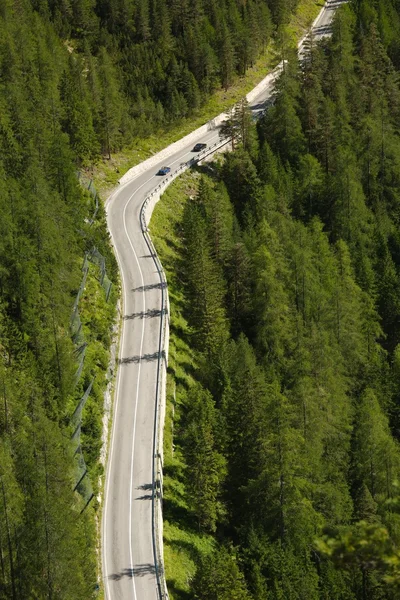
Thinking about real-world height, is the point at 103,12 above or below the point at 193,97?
above

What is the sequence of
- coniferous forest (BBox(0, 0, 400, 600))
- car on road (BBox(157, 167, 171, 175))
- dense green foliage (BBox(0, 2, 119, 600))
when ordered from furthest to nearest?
car on road (BBox(157, 167, 171, 175))
coniferous forest (BBox(0, 0, 400, 600))
dense green foliage (BBox(0, 2, 119, 600))

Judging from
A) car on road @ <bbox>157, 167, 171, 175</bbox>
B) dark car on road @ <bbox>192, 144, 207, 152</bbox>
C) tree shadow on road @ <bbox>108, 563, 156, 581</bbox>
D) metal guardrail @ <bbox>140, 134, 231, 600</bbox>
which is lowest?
tree shadow on road @ <bbox>108, 563, 156, 581</bbox>

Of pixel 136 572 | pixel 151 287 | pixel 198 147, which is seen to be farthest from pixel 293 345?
pixel 198 147

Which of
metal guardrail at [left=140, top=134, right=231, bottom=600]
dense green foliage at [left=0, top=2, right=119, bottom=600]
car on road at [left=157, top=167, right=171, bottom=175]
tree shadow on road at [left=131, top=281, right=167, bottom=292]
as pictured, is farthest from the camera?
car on road at [left=157, top=167, right=171, bottom=175]

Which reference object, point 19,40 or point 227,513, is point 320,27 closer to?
point 19,40

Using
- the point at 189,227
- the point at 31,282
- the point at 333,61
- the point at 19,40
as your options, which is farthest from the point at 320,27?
the point at 31,282

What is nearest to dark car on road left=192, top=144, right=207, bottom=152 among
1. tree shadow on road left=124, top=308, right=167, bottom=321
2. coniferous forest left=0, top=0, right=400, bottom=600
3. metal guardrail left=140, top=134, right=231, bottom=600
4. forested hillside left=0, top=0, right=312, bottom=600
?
coniferous forest left=0, top=0, right=400, bottom=600

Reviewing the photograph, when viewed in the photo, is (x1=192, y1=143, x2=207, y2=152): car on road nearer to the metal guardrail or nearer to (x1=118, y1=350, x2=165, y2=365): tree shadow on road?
the metal guardrail
